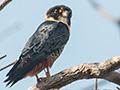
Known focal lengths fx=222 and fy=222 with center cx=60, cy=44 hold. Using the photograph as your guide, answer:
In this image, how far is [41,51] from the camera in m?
4.22

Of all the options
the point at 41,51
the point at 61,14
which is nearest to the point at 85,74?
the point at 41,51

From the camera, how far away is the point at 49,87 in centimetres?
353

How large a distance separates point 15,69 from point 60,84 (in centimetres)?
89

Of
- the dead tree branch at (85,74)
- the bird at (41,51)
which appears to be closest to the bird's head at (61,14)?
the bird at (41,51)

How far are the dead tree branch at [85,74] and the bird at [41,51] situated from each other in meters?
0.47

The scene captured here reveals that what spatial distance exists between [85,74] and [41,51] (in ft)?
3.82

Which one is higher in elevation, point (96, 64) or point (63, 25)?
point (63, 25)

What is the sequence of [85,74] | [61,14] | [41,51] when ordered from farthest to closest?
[61,14], [41,51], [85,74]

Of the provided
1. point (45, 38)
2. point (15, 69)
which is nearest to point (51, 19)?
point (45, 38)

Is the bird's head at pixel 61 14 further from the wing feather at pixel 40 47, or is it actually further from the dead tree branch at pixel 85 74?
the dead tree branch at pixel 85 74

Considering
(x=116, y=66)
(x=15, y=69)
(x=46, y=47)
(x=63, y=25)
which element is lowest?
(x=116, y=66)

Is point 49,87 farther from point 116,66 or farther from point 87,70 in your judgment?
point 116,66

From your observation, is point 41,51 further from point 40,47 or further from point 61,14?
point 61,14

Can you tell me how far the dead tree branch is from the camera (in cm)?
325
